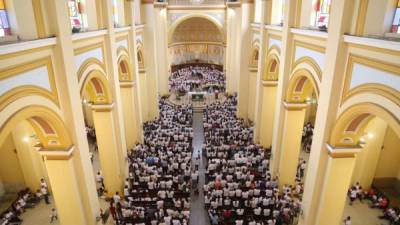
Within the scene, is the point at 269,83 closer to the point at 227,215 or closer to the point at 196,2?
the point at 227,215

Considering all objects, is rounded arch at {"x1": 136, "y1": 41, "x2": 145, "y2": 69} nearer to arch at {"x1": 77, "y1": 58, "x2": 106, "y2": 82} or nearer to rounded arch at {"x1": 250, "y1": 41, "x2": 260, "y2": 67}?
rounded arch at {"x1": 250, "y1": 41, "x2": 260, "y2": 67}

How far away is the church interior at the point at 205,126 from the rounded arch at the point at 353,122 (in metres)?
0.03

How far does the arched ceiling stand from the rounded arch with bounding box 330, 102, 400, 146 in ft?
89.0

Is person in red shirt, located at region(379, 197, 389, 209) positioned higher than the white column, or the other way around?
the white column

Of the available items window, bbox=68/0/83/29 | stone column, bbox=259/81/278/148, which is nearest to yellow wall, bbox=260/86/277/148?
stone column, bbox=259/81/278/148

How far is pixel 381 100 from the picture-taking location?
6.28m

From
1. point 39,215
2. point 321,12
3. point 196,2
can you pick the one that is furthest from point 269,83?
point 196,2

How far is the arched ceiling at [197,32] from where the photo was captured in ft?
110

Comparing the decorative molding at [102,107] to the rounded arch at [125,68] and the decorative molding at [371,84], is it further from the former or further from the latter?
the decorative molding at [371,84]

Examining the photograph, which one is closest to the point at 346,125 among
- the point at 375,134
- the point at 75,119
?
the point at 375,134

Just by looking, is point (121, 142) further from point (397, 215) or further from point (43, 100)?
point (397, 215)

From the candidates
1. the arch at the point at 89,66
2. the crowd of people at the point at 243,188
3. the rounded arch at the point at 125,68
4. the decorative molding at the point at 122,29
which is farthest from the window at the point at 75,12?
the crowd of people at the point at 243,188

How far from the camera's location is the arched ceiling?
33.6 metres

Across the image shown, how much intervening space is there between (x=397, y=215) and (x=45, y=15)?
12.9m
